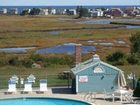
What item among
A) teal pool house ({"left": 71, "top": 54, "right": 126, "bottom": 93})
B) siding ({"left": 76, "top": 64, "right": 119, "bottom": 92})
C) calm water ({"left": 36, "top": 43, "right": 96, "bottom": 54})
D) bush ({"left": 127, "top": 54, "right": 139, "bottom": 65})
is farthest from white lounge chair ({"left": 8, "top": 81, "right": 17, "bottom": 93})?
calm water ({"left": 36, "top": 43, "right": 96, "bottom": 54})

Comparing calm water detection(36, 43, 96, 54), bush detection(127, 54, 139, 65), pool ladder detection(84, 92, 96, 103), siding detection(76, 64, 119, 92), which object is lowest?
calm water detection(36, 43, 96, 54)

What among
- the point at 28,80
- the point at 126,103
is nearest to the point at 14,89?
the point at 28,80

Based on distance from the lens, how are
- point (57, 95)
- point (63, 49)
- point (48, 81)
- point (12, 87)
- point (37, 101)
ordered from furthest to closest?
1. point (63, 49)
2. point (48, 81)
3. point (12, 87)
4. point (57, 95)
5. point (37, 101)

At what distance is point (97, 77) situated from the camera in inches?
843

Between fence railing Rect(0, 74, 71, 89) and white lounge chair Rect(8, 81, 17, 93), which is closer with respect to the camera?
white lounge chair Rect(8, 81, 17, 93)

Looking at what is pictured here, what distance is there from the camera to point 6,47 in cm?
5916

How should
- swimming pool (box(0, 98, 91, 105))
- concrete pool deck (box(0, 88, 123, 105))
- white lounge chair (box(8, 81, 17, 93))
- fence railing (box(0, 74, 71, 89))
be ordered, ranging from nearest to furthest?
concrete pool deck (box(0, 88, 123, 105)) < swimming pool (box(0, 98, 91, 105)) < white lounge chair (box(8, 81, 17, 93)) < fence railing (box(0, 74, 71, 89))

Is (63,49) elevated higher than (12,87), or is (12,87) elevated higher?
(12,87)

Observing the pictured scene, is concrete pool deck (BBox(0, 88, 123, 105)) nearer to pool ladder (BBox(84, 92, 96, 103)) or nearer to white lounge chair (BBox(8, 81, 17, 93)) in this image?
pool ladder (BBox(84, 92, 96, 103))

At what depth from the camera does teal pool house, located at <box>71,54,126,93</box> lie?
21.3 meters

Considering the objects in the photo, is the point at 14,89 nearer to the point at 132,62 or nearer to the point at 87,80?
the point at 87,80

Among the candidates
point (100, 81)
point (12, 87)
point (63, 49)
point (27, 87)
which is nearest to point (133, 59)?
point (100, 81)

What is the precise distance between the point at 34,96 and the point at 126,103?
438 centimetres

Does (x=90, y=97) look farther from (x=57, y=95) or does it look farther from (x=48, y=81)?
(x=48, y=81)
